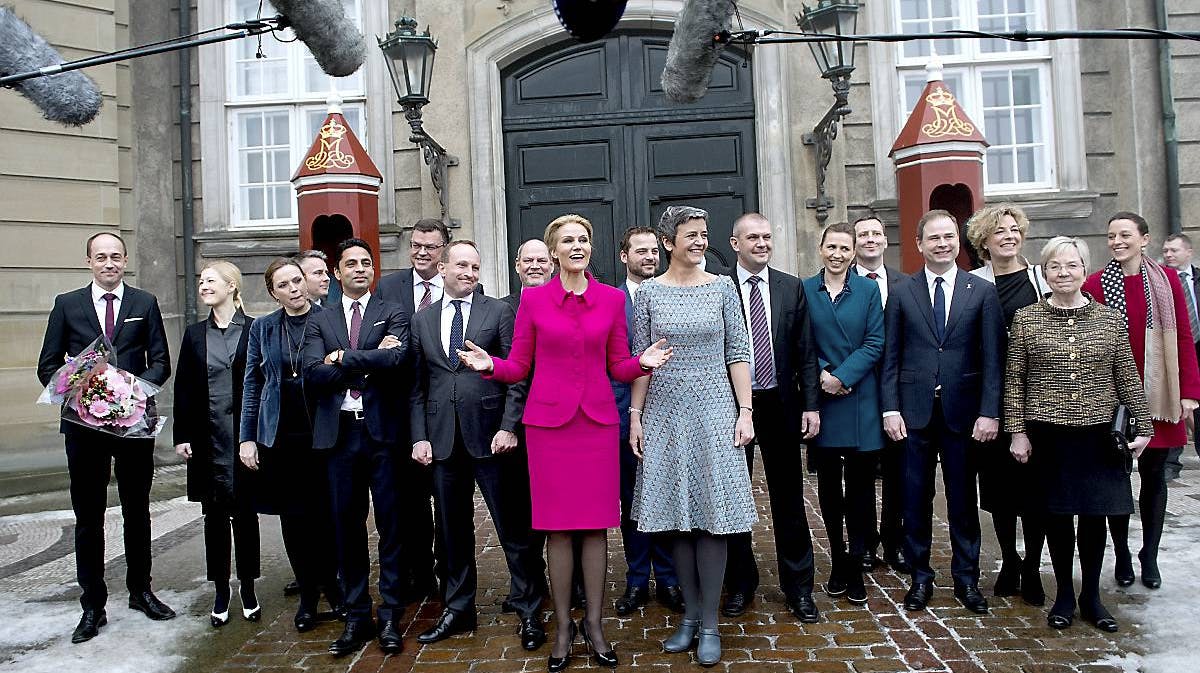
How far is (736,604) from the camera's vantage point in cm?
456

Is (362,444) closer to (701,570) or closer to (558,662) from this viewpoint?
(558,662)

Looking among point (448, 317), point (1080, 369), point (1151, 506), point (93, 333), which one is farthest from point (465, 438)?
point (1151, 506)

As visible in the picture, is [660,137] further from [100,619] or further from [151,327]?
[100,619]

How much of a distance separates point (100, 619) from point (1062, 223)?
30.1ft

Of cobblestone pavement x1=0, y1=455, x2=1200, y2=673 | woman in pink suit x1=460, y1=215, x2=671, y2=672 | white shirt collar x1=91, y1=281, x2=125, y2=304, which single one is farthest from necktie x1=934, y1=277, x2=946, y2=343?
white shirt collar x1=91, y1=281, x2=125, y2=304

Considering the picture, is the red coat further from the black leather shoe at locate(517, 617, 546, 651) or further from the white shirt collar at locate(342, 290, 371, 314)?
the white shirt collar at locate(342, 290, 371, 314)

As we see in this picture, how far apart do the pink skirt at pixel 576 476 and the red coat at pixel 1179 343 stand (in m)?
2.71

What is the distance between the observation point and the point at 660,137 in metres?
10.0

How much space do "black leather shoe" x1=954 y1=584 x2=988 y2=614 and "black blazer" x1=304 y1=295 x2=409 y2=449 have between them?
9.33ft

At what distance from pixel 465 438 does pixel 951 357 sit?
2.37m

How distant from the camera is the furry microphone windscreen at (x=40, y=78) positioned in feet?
10.4

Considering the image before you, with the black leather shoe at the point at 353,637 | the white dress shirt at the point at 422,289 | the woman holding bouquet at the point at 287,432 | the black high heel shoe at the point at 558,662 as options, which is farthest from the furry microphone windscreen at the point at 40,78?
the black high heel shoe at the point at 558,662

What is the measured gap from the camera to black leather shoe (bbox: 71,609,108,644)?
178 inches

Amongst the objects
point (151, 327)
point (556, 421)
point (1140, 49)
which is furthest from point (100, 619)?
point (1140, 49)
